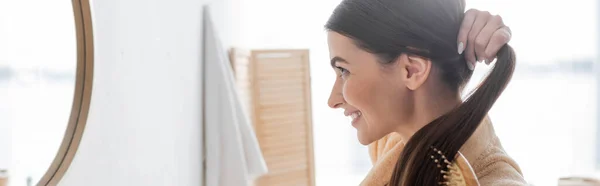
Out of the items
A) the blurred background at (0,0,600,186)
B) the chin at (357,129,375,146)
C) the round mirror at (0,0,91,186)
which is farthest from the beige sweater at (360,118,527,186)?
the blurred background at (0,0,600,186)

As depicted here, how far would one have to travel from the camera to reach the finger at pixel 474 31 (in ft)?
2.93

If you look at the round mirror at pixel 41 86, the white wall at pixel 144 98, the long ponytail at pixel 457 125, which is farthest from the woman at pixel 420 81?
the white wall at pixel 144 98

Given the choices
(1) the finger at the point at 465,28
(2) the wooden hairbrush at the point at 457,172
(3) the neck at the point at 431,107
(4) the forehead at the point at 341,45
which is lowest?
(2) the wooden hairbrush at the point at 457,172

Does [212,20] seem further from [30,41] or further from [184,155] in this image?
[30,41]

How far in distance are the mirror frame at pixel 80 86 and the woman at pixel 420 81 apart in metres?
0.61

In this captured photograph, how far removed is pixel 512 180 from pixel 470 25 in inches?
7.3

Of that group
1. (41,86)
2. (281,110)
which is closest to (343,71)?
(41,86)

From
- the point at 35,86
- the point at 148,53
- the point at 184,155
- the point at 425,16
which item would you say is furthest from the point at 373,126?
the point at 184,155

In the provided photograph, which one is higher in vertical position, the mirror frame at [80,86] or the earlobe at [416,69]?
the earlobe at [416,69]

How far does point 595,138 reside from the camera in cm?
316

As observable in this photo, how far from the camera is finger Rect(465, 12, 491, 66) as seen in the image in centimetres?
89

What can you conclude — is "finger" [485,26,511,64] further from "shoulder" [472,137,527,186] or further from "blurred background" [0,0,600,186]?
"blurred background" [0,0,600,186]

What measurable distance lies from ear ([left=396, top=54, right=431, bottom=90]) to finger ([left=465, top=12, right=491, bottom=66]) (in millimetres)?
50

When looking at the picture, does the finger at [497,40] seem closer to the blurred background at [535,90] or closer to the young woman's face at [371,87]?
the young woman's face at [371,87]
